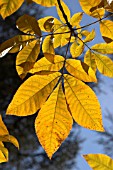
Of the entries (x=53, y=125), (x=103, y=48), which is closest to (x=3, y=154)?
(x=53, y=125)

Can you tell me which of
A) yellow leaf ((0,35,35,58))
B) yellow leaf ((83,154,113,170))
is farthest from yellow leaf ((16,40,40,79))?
yellow leaf ((83,154,113,170))

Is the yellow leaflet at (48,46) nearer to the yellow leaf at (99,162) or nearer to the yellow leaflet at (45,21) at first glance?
the yellow leaflet at (45,21)

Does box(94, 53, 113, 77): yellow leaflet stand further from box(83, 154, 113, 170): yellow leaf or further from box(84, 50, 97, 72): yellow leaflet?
box(83, 154, 113, 170): yellow leaf

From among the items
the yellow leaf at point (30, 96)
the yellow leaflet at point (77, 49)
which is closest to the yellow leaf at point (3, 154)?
the yellow leaf at point (30, 96)

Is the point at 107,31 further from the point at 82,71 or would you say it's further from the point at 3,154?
the point at 3,154

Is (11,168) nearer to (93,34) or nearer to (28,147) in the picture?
(28,147)

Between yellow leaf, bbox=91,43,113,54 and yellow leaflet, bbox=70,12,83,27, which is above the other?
yellow leaflet, bbox=70,12,83,27

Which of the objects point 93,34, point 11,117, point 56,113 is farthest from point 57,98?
point 11,117
